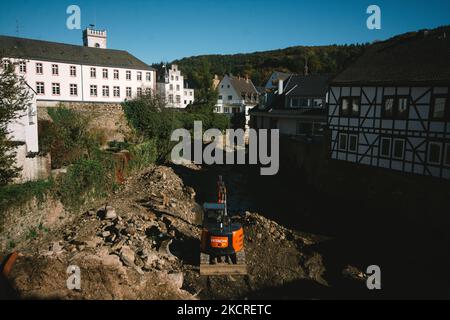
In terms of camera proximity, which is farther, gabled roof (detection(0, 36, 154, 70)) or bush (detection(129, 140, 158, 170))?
gabled roof (detection(0, 36, 154, 70))

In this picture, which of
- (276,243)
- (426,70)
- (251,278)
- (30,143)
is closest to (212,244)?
(251,278)

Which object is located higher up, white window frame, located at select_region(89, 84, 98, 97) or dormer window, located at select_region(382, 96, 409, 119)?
white window frame, located at select_region(89, 84, 98, 97)

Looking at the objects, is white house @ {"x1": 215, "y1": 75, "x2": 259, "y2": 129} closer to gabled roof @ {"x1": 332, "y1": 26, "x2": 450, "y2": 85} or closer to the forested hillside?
the forested hillside

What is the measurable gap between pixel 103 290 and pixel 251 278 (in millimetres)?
5617

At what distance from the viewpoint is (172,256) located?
14594mm

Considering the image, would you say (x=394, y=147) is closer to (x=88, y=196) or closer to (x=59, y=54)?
(x=88, y=196)

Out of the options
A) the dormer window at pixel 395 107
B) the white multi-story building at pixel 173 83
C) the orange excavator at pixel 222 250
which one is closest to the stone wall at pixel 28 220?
the orange excavator at pixel 222 250

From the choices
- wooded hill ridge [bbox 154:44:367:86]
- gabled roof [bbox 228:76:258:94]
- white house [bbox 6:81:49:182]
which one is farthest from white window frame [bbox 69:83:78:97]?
wooded hill ridge [bbox 154:44:367:86]

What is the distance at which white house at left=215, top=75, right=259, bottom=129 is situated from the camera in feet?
172

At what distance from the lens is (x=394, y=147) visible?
19516mm

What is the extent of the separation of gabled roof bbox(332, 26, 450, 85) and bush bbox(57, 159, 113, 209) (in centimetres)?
1581

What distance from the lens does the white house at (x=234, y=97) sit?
52500 millimetres

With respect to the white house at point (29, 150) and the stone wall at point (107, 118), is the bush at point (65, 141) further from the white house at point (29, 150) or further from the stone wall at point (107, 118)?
the stone wall at point (107, 118)

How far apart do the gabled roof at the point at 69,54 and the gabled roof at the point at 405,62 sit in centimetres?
2651
